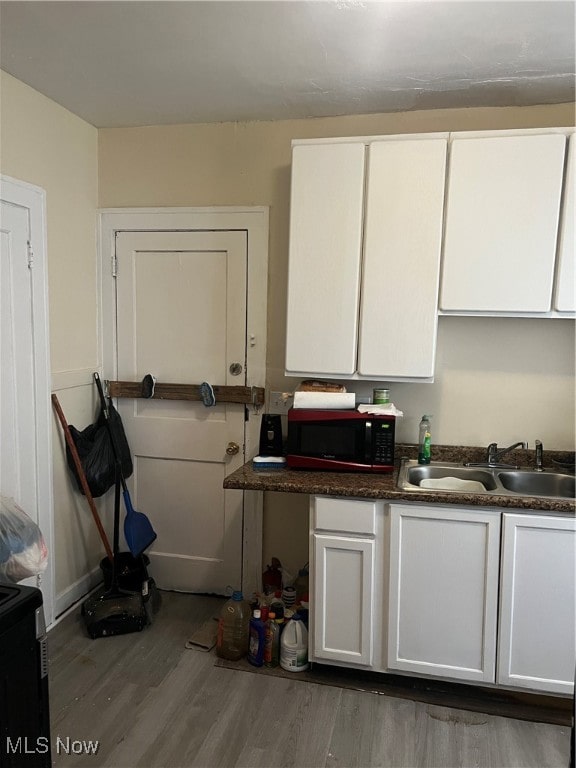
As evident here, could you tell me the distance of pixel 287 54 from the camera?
209cm

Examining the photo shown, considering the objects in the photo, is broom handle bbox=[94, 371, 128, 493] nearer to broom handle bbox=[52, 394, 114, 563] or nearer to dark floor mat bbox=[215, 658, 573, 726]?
broom handle bbox=[52, 394, 114, 563]

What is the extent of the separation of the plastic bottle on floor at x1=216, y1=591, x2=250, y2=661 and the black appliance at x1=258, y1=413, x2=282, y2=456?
0.64 metres

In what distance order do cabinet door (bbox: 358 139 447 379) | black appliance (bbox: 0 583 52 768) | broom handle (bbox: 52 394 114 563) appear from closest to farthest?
black appliance (bbox: 0 583 52 768)
cabinet door (bbox: 358 139 447 379)
broom handle (bbox: 52 394 114 563)

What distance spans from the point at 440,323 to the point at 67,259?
1819 millimetres

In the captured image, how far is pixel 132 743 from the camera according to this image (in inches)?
79.3

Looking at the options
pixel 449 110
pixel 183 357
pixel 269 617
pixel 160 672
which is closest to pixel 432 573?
pixel 269 617

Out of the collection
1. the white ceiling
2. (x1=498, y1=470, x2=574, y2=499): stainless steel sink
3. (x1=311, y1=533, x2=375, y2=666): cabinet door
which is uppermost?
the white ceiling

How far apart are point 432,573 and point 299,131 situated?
208cm

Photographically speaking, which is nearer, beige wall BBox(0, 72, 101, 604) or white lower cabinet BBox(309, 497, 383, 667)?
white lower cabinet BBox(309, 497, 383, 667)

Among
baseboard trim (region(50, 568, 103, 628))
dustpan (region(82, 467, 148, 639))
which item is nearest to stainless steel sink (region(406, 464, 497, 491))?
dustpan (region(82, 467, 148, 639))

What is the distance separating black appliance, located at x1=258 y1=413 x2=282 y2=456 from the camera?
2.65 metres

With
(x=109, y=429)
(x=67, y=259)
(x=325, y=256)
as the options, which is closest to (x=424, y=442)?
(x=325, y=256)

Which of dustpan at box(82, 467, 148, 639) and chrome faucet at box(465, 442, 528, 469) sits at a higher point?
chrome faucet at box(465, 442, 528, 469)

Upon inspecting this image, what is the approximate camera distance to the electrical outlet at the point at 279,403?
9.36 ft
